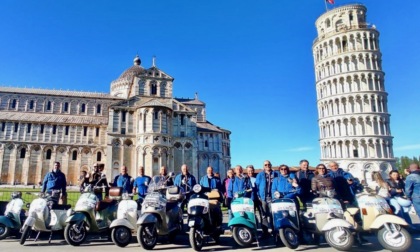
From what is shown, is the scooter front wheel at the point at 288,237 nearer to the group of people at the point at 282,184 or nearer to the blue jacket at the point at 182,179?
the group of people at the point at 282,184

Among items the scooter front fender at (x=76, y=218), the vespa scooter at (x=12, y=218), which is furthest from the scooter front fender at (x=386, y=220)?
the vespa scooter at (x=12, y=218)

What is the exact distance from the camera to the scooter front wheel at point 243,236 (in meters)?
7.28

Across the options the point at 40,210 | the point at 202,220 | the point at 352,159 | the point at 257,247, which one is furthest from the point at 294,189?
the point at 352,159

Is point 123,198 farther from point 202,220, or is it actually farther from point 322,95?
point 322,95

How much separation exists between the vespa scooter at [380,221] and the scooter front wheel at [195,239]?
4.14 m

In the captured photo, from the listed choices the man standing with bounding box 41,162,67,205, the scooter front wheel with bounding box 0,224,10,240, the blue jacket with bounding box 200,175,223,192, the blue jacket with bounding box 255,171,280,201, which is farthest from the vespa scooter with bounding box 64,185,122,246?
the blue jacket with bounding box 255,171,280,201

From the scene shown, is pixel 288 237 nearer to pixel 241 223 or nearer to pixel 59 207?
pixel 241 223

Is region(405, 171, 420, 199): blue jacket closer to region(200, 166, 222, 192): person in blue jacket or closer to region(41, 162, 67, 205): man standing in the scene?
region(200, 166, 222, 192): person in blue jacket

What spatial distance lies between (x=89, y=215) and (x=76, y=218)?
376mm

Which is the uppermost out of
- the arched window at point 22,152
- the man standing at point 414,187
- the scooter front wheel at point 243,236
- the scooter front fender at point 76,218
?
the arched window at point 22,152

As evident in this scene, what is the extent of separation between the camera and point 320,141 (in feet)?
169

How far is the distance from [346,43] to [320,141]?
1972 cm

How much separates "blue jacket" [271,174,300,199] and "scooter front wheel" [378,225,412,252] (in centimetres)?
232

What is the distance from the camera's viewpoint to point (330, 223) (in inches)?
267
